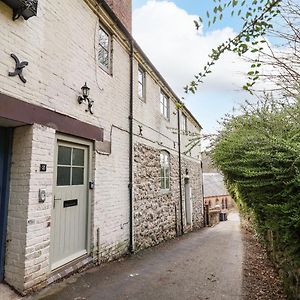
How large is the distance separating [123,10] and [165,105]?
384 centimetres

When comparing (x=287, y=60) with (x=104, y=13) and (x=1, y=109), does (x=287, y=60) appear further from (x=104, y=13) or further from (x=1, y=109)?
(x=104, y=13)

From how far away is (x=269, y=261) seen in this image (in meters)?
6.22

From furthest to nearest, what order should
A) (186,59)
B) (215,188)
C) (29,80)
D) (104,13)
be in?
(215,188) < (104,13) < (29,80) < (186,59)

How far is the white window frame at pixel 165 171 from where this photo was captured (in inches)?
378

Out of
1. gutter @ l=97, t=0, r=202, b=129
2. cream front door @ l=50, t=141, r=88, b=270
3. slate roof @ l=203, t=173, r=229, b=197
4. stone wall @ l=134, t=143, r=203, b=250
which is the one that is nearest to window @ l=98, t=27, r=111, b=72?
gutter @ l=97, t=0, r=202, b=129

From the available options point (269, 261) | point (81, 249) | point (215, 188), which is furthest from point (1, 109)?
point (215, 188)

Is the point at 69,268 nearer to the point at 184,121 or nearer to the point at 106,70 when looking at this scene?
the point at 106,70

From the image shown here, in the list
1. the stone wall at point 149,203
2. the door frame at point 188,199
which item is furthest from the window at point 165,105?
the door frame at point 188,199

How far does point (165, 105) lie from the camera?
10852 millimetres

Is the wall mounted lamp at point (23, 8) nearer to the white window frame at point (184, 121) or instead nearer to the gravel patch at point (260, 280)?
the gravel patch at point (260, 280)

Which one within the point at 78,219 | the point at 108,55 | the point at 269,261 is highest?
the point at 108,55

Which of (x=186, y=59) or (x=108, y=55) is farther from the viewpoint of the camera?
(x=108, y=55)

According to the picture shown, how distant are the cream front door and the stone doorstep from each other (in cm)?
7

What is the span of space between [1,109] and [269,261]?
6301mm
